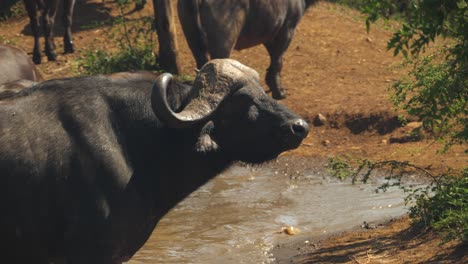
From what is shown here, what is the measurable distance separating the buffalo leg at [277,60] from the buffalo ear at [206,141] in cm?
756

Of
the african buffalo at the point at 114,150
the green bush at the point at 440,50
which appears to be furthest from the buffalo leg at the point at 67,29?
the african buffalo at the point at 114,150

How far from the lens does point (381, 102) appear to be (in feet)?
39.9

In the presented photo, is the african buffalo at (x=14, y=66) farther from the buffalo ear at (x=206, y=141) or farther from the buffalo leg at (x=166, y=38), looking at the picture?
the buffalo ear at (x=206, y=141)

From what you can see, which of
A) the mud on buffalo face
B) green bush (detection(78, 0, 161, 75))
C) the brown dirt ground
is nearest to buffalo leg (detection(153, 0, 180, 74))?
green bush (detection(78, 0, 161, 75))

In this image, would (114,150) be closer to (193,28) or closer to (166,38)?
(193,28)

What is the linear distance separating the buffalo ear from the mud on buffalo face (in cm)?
7

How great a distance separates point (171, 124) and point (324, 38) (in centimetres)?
1048

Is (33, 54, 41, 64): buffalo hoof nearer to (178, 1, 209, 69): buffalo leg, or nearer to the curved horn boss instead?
(178, 1, 209, 69): buffalo leg

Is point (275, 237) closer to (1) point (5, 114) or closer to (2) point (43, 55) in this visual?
(1) point (5, 114)

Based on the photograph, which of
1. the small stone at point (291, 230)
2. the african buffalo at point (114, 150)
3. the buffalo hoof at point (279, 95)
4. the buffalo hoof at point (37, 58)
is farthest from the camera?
the buffalo hoof at point (37, 58)

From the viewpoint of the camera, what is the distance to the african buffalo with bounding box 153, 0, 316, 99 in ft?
39.0

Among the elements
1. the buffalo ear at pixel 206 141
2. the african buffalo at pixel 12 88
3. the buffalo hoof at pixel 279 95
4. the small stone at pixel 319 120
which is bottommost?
the buffalo hoof at pixel 279 95

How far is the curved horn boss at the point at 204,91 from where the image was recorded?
17.1ft

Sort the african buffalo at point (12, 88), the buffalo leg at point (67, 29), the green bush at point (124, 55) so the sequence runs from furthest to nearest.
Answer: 1. the buffalo leg at point (67, 29)
2. the green bush at point (124, 55)
3. the african buffalo at point (12, 88)
